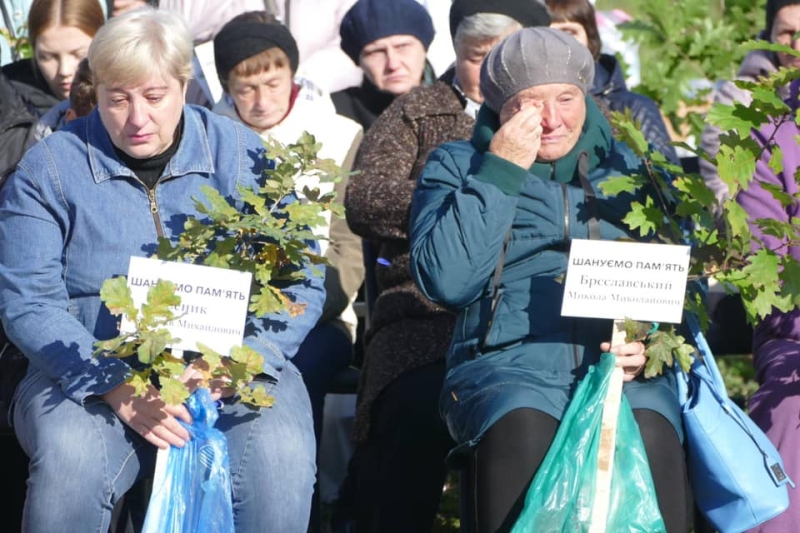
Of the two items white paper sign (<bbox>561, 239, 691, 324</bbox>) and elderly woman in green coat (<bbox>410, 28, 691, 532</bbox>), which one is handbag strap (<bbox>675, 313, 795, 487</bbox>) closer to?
elderly woman in green coat (<bbox>410, 28, 691, 532</bbox>)

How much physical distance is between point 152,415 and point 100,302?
42cm

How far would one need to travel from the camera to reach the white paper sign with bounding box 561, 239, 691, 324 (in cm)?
384

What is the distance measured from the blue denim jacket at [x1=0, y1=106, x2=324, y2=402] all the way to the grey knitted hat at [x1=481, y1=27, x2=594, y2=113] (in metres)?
0.81

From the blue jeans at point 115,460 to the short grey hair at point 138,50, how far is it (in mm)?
912

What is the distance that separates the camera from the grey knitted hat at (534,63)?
4234 mm

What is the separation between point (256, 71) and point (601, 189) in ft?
5.59

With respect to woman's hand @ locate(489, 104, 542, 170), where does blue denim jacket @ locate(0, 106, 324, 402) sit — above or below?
below

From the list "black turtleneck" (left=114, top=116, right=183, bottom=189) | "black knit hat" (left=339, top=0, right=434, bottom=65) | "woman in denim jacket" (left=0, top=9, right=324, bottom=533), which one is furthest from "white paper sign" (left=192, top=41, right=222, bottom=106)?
"black turtleneck" (left=114, top=116, right=183, bottom=189)

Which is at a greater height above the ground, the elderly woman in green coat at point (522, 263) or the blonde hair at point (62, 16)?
the blonde hair at point (62, 16)

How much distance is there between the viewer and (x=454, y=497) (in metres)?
5.99

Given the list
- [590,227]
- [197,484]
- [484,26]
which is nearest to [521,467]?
[590,227]

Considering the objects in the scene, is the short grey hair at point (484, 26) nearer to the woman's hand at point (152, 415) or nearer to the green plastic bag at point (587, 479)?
the green plastic bag at point (587, 479)

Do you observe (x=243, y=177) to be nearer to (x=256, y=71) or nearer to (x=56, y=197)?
(x=56, y=197)

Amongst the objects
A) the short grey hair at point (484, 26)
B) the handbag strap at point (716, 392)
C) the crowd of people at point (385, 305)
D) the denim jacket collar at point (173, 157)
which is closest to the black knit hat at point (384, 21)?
the short grey hair at point (484, 26)
